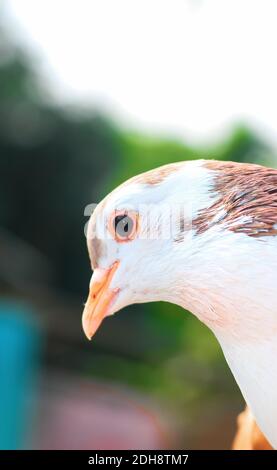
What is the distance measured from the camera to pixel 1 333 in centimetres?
815

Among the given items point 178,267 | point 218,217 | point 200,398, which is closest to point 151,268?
point 178,267

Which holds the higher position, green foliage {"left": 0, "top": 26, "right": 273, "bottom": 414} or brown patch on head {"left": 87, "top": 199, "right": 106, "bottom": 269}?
brown patch on head {"left": 87, "top": 199, "right": 106, "bottom": 269}

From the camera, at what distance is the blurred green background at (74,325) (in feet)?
28.8

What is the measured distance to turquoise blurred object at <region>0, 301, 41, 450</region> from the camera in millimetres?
8062

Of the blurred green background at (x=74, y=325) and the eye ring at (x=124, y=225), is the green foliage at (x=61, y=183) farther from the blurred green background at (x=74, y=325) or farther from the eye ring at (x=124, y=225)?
the eye ring at (x=124, y=225)

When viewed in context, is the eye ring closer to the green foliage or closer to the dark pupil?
the dark pupil

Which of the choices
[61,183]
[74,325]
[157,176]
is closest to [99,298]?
[157,176]

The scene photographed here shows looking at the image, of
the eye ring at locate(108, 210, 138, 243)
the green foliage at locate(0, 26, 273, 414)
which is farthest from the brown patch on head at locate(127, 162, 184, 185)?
the green foliage at locate(0, 26, 273, 414)

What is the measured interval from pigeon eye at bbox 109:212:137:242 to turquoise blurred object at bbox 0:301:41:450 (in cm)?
626

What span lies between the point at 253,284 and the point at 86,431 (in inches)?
326

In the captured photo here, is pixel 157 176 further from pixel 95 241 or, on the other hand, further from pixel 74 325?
pixel 74 325

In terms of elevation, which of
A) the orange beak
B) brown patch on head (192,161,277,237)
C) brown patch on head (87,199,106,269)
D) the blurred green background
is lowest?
the blurred green background
